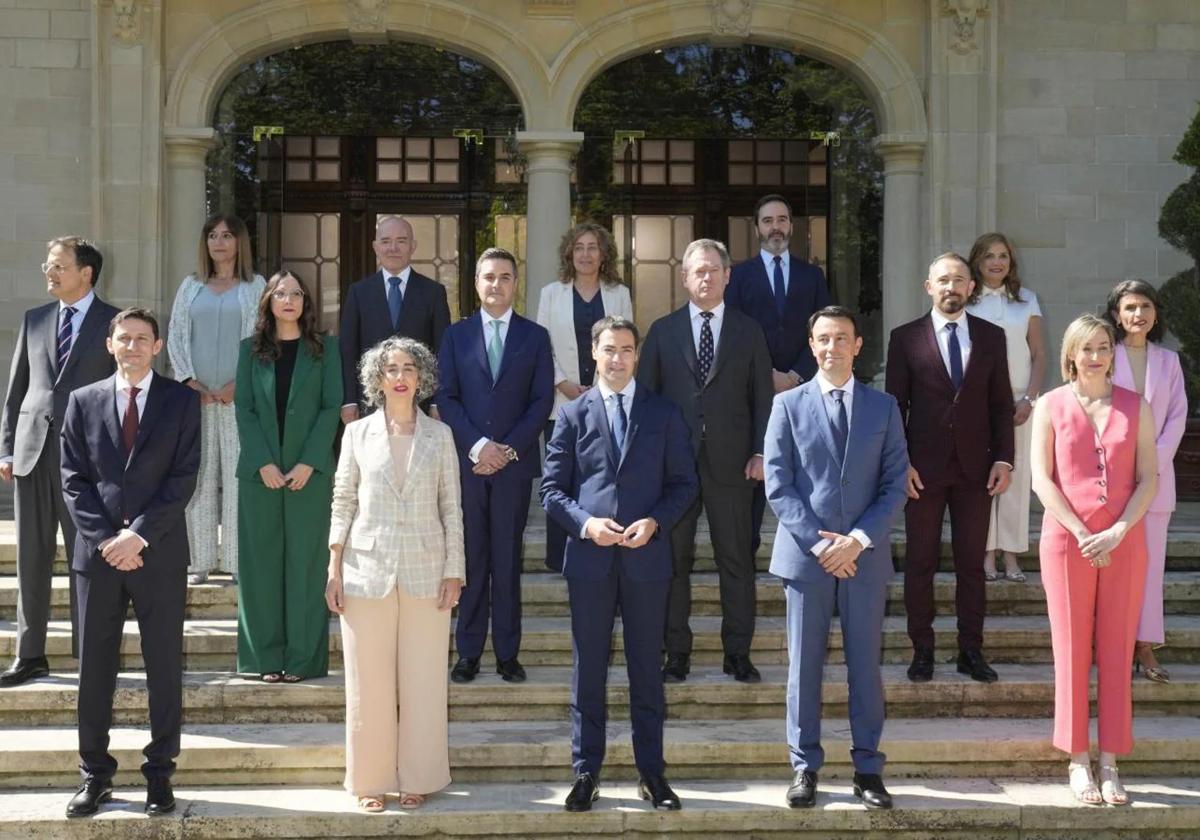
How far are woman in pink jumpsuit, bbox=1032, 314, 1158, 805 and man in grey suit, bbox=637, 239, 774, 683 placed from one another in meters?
1.24

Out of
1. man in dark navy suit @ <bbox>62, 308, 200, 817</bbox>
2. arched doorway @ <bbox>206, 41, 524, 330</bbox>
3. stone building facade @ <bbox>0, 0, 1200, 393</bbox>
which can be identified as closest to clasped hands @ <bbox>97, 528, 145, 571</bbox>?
man in dark navy suit @ <bbox>62, 308, 200, 817</bbox>

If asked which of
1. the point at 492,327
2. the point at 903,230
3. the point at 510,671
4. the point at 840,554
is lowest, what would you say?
the point at 510,671

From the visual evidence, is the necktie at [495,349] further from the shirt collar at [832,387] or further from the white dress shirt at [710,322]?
the shirt collar at [832,387]

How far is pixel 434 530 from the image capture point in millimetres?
5219

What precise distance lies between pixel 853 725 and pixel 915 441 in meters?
1.47

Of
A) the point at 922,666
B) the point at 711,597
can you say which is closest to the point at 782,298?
the point at 711,597

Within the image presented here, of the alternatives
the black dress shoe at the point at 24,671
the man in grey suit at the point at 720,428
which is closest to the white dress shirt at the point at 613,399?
the man in grey suit at the point at 720,428

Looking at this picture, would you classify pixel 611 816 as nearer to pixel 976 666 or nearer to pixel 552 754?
pixel 552 754

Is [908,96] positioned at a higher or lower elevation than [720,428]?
higher

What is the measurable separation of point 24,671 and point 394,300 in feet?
7.60

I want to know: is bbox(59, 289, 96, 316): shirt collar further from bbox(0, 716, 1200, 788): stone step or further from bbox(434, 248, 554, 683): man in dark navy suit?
bbox(0, 716, 1200, 788): stone step

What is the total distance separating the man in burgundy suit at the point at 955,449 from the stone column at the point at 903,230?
354 centimetres

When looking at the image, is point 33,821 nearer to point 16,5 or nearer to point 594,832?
point 594,832

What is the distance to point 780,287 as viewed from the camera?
23.4 feet
